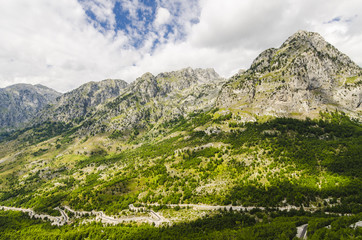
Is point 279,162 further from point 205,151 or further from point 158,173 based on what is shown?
point 158,173

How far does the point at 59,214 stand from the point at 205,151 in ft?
423

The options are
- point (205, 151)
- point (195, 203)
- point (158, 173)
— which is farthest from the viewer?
point (205, 151)

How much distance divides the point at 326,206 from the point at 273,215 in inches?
1022

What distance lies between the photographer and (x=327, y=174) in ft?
314

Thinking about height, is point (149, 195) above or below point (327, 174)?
below

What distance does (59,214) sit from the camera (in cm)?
13062

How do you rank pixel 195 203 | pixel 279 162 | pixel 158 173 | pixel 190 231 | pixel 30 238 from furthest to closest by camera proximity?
pixel 158 173 < pixel 279 162 < pixel 30 238 < pixel 195 203 < pixel 190 231

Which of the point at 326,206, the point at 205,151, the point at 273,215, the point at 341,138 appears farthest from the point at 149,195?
the point at 341,138

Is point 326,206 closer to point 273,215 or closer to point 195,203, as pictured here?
point 273,215

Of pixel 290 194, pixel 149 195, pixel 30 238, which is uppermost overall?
pixel 290 194

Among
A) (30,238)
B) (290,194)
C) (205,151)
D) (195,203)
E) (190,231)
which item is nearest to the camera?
(190,231)

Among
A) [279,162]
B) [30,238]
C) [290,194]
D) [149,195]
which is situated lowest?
[30,238]

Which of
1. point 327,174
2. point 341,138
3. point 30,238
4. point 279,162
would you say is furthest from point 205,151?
point 30,238

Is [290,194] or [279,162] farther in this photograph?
[279,162]
